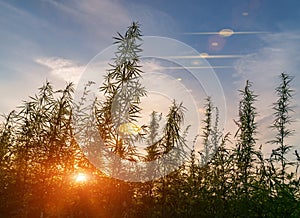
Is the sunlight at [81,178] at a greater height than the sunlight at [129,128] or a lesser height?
lesser

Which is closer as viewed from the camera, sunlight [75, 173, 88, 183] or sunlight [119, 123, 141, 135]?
sunlight [119, 123, 141, 135]

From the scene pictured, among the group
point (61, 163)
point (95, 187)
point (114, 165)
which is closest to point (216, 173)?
point (114, 165)

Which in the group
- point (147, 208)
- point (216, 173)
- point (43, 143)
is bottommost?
point (147, 208)

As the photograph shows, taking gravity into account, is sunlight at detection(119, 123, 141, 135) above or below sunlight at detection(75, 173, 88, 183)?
above

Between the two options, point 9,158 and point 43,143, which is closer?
point 43,143

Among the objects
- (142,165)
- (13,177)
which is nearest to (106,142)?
(142,165)

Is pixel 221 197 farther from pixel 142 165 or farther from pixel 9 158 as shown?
pixel 9 158

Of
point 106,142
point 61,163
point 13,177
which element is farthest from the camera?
point 13,177

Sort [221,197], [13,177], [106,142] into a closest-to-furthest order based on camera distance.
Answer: [221,197], [106,142], [13,177]

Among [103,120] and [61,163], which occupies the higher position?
[103,120]

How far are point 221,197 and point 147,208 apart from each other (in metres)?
4.45

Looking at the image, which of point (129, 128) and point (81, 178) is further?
point (81, 178)

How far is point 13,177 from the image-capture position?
59.4ft

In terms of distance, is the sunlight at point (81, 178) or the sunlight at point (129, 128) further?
the sunlight at point (81, 178)
